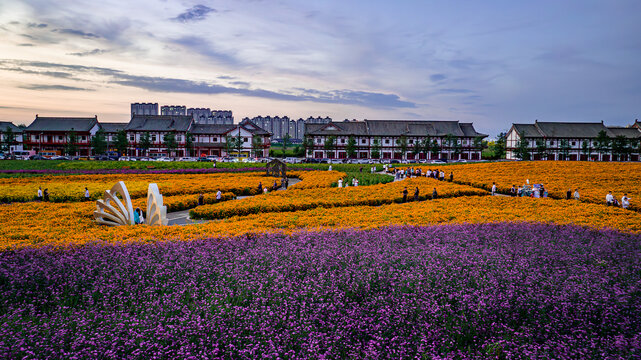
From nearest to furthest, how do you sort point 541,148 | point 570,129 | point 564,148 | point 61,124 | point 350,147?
1. point 541,148
2. point 564,148
3. point 350,147
4. point 570,129
5. point 61,124

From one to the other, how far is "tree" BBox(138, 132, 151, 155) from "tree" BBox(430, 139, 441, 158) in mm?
58233

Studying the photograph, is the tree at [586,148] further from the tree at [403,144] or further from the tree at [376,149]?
the tree at [376,149]

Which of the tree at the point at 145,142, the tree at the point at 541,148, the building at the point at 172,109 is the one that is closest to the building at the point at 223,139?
the tree at the point at 145,142

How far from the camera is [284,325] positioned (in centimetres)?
551

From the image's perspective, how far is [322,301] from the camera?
20.2 feet

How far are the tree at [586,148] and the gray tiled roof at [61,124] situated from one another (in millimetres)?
103009

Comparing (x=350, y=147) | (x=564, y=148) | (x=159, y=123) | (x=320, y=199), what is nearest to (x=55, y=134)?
(x=159, y=123)

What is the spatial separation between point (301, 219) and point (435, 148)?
210 feet

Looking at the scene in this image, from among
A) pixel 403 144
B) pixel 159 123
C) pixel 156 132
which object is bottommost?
pixel 403 144

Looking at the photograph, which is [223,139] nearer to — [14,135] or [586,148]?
[14,135]

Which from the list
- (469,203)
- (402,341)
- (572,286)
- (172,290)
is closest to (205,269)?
(172,290)

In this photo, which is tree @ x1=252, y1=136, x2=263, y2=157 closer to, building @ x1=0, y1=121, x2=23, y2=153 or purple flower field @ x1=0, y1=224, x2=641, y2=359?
building @ x1=0, y1=121, x2=23, y2=153

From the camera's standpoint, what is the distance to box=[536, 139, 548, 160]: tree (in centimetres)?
7262

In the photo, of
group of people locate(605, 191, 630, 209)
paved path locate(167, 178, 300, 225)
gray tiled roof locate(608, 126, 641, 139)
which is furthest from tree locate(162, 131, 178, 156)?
gray tiled roof locate(608, 126, 641, 139)
